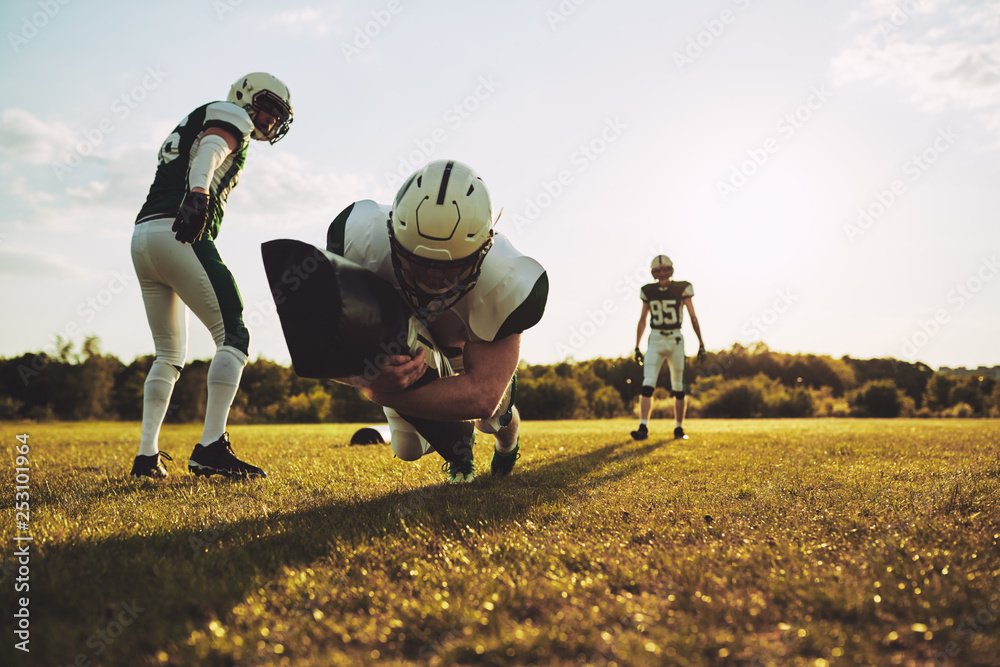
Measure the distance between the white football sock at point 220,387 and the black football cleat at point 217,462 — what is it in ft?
0.16

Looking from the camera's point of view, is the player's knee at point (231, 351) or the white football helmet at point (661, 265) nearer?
the player's knee at point (231, 351)

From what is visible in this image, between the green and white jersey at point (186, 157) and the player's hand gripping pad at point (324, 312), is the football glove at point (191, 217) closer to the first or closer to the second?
the green and white jersey at point (186, 157)

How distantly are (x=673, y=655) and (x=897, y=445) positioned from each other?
19.0ft

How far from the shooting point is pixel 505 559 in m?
2.09

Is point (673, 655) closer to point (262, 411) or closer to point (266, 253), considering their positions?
point (266, 253)

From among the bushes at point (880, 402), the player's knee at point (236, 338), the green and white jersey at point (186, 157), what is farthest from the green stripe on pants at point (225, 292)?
the bushes at point (880, 402)

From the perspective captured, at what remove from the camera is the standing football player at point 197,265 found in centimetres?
394

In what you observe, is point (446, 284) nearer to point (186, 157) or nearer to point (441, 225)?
point (441, 225)

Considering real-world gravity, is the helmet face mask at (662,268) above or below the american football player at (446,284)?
above

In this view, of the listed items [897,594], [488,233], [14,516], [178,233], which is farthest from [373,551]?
[178,233]

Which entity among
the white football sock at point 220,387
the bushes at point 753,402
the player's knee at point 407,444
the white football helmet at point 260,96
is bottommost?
the bushes at point 753,402

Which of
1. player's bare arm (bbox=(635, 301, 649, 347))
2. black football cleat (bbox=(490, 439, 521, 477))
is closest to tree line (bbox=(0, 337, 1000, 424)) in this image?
player's bare arm (bbox=(635, 301, 649, 347))

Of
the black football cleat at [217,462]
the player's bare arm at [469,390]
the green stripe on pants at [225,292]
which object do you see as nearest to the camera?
the player's bare arm at [469,390]

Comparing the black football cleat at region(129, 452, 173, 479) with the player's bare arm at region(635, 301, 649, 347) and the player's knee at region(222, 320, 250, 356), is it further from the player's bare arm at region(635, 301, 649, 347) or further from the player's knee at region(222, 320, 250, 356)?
the player's bare arm at region(635, 301, 649, 347)
